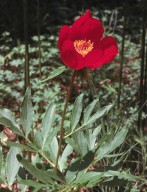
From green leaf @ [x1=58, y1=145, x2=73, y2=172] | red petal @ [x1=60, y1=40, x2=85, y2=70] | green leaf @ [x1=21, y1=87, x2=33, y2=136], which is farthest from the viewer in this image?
green leaf @ [x1=58, y1=145, x2=73, y2=172]

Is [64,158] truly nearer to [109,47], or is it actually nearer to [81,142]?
[81,142]

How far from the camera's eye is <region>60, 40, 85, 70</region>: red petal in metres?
1.25

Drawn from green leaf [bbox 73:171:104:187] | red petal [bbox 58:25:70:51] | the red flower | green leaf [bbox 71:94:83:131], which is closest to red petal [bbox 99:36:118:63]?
the red flower

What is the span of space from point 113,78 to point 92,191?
188cm

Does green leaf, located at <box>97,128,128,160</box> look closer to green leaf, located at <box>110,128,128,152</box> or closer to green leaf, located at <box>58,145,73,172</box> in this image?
green leaf, located at <box>110,128,128,152</box>

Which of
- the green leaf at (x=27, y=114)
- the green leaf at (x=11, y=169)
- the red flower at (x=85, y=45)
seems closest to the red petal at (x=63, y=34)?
the red flower at (x=85, y=45)

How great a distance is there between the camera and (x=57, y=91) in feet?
10.2

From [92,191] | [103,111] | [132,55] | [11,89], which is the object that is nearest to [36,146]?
[103,111]

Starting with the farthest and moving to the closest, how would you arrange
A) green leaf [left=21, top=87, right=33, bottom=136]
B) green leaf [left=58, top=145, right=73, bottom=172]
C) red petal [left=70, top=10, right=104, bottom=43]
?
1. green leaf [left=58, top=145, right=73, bottom=172]
2. green leaf [left=21, top=87, right=33, bottom=136]
3. red petal [left=70, top=10, right=104, bottom=43]

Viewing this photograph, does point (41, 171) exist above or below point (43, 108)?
above

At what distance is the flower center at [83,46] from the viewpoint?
1.32m

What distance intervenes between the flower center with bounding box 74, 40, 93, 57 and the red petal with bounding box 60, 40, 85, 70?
0.05 m

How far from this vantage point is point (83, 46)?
1350 mm

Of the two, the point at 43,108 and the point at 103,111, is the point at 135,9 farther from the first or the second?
the point at 103,111
